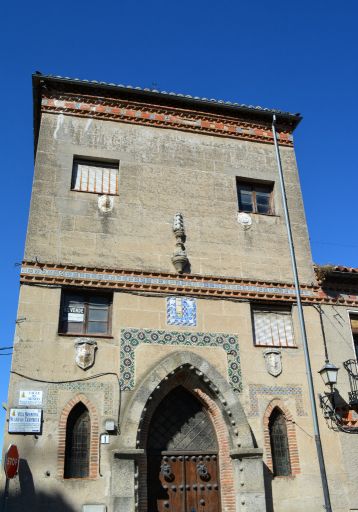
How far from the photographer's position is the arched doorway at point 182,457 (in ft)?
37.8

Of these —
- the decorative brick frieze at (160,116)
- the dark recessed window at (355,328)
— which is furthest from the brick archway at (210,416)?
the decorative brick frieze at (160,116)

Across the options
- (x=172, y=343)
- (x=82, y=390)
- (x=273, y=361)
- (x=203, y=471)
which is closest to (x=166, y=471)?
(x=203, y=471)

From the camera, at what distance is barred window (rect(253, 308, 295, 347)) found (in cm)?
1345

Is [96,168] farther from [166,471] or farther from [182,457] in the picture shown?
[166,471]

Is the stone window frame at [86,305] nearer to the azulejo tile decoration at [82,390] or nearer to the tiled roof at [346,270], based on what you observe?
the azulejo tile decoration at [82,390]

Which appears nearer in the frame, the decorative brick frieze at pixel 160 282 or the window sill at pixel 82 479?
the window sill at pixel 82 479

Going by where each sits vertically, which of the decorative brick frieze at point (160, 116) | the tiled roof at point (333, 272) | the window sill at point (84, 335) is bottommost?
the window sill at point (84, 335)

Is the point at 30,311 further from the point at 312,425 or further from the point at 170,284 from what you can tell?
the point at 312,425

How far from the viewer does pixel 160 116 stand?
1556 centimetres

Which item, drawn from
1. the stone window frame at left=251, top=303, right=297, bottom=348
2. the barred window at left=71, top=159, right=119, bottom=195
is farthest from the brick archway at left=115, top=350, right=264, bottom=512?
the barred window at left=71, top=159, right=119, bottom=195

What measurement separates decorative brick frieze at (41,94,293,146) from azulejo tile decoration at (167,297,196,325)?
5385mm

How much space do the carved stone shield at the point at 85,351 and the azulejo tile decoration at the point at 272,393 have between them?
3.80 meters

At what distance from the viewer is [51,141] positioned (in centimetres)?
1416

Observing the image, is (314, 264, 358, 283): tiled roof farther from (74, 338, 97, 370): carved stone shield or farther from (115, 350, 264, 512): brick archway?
(74, 338, 97, 370): carved stone shield
